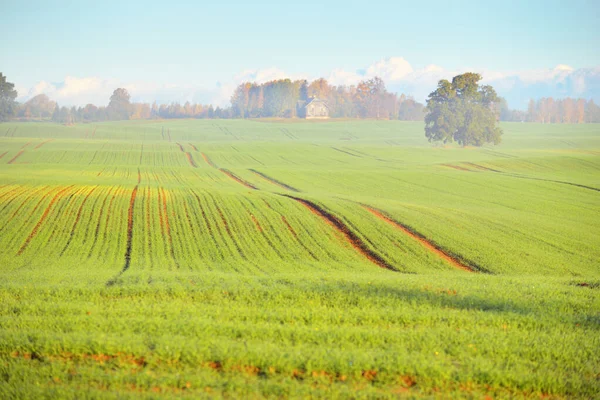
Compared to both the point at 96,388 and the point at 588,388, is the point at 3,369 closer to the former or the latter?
the point at 96,388

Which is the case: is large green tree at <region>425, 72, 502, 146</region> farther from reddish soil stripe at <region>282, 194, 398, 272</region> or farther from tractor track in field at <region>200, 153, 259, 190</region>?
reddish soil stripe at <region>282, 194, 398, 272</region>

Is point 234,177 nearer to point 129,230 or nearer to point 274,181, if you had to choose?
point 274,181

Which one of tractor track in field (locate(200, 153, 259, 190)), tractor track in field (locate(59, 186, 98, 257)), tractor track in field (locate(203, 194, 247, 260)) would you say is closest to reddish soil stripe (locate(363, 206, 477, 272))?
tractor track in field (locate(203, 194, 247, 260))

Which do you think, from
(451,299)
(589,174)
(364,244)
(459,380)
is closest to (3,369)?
(459,380)

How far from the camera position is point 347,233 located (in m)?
28.5

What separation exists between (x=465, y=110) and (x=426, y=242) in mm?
81601

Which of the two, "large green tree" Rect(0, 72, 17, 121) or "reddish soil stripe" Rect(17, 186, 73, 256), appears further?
"large green tree" Rect(0, 72, 17, 121)

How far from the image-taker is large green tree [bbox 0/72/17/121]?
145 m

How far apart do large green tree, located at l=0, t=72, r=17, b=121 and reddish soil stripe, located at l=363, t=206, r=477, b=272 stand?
456ft

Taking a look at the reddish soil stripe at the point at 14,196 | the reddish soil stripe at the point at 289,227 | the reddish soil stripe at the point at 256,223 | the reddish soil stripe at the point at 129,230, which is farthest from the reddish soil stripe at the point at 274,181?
the reddish soil stripe at the point at 14,196

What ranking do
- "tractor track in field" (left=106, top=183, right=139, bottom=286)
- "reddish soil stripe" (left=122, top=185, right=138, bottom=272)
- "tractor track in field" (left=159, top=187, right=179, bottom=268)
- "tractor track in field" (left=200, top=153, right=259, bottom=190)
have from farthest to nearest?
"tractor track in field" (left=200, top=153, right=259, bottom=190)
"tractor track in field" (left=159, top=187, right=179, bottom=268)
"reddish soil stripe" (left=122, top=185, right=138, bottom=272)
"tractor track in field" (left=106, top=183, right=139, bottom=286)

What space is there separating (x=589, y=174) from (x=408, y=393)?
6198cm

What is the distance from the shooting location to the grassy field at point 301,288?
353 inches

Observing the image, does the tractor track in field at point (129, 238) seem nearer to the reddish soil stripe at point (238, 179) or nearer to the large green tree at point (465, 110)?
the reddish soil stripe at point (238, 179)
